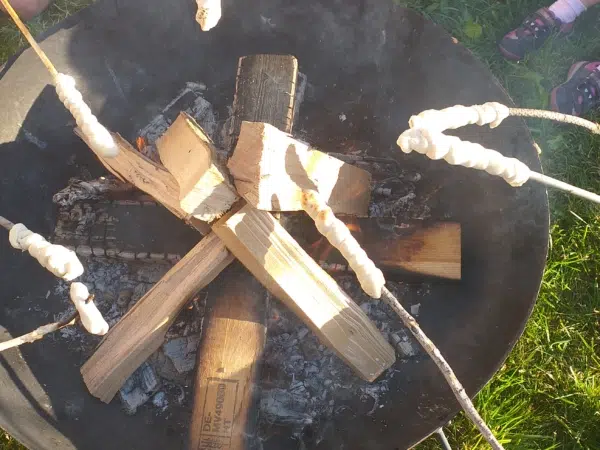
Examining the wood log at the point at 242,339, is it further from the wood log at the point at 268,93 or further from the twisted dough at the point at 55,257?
the twisted dough at the point at 55,257

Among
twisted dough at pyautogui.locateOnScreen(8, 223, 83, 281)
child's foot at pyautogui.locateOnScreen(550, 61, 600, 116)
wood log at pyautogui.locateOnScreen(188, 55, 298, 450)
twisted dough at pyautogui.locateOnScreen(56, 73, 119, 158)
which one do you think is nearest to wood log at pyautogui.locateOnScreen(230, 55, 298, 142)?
wood log at pyautogui.locateOnScreen(188, 55, 298, 450)

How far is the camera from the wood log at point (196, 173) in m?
1.52

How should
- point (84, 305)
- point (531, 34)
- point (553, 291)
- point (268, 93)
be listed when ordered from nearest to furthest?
point (84, 305) → point (268, 93) → point (553, 291) → point (531, 34)

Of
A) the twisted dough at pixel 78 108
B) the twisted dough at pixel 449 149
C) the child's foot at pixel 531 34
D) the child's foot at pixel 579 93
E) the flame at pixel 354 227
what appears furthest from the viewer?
the child's foot at pixel 531 34

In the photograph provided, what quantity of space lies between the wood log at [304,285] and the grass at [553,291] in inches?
24.0

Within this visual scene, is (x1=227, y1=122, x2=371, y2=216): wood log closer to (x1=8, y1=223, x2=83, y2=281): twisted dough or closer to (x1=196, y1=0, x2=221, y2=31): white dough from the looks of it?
(x1=196, y1=0, x2=221, y2=31): white dough

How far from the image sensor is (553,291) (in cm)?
221

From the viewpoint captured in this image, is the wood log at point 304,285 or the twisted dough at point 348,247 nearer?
the twisted dough at point 348,247

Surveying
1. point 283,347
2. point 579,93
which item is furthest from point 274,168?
point 579,93

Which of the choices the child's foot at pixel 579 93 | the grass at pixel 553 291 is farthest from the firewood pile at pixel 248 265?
the child's foot at pixel 579 93

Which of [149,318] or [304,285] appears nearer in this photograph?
[304,285]

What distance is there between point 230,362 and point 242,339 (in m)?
0.08

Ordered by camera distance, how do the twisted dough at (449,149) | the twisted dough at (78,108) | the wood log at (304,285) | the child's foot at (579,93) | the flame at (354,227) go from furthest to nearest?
1. the child's foot at (579,93)
2. the flame at (354,227)
3. the wood log at (304,285)
4. the twisted dough at (78,108)
5. the twisted dough at (449,149)

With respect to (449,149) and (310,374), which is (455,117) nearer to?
(449,149)
